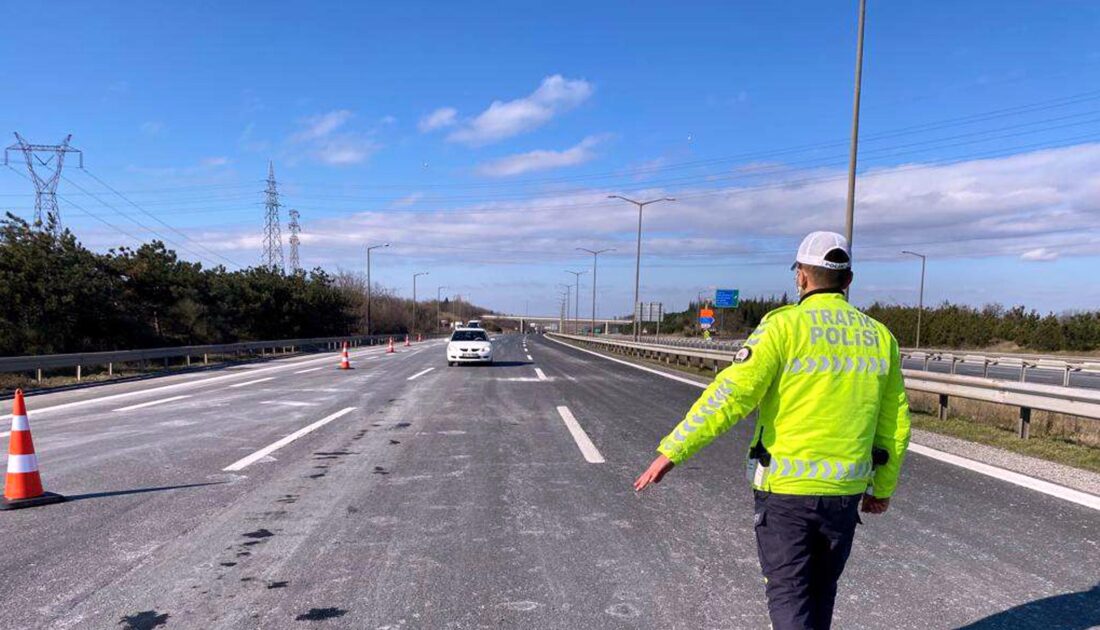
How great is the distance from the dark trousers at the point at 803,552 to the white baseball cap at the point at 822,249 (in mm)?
911

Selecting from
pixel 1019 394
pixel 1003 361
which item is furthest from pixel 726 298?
pixel 1019 394

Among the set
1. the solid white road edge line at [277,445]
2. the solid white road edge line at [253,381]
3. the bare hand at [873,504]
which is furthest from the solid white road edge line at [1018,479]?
the solid white road edge line at [253,381]

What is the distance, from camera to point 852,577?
4195mm

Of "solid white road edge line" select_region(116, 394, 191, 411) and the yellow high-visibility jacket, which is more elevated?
the yellow high-visibility jacket

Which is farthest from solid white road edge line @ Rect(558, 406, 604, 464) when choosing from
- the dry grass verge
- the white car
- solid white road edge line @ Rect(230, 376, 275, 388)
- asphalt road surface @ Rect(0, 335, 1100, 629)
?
the white car

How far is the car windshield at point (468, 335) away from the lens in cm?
2528

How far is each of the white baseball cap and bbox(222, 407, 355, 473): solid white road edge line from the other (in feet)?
20.8

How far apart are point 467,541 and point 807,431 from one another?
300 cm

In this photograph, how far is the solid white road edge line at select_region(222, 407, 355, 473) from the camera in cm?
719

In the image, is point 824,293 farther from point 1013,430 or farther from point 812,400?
point 1013,430

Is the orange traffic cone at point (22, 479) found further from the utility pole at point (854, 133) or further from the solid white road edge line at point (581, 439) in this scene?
the utility pole at point (854, 133)

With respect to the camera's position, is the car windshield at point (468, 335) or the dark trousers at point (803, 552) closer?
the dark trousers at point (803, 552)

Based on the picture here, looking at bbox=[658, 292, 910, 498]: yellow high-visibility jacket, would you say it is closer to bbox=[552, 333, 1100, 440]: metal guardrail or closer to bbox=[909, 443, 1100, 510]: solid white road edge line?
bbox=[909, 443, 1100, 510]: solid white road edge line

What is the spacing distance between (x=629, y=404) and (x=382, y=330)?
2912 inches
